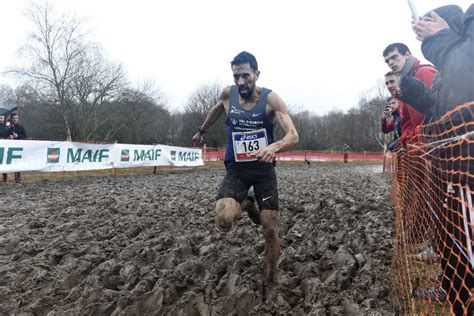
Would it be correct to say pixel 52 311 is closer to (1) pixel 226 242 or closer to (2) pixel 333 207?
(1) pixel 226 242

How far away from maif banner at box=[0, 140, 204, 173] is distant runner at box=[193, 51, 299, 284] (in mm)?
9332

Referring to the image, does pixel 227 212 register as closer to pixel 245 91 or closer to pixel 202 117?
pixel 245 91

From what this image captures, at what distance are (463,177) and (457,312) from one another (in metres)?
0.92

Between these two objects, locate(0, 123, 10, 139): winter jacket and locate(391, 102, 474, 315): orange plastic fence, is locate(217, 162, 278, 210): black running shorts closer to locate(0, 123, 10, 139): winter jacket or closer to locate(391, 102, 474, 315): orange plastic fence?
locate(391, 102, 474, 315): orange plastic fence

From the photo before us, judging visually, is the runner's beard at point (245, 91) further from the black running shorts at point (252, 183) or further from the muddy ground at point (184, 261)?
the muddy ground at point (184, 261)

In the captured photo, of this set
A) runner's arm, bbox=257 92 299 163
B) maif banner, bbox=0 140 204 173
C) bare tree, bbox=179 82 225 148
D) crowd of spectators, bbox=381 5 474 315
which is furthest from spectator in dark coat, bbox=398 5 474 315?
bare tree, bbox=179 82 225 148

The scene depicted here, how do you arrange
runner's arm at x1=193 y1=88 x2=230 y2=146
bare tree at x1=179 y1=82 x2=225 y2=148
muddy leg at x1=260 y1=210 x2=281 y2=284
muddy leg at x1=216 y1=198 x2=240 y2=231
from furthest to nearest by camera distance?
bare tree at x1=179 y1=82 x2=225 y2=148 < runner's arm at x1=193 y1=88 x2=230 y2=146 < muddy leg at x1=260 y1=210 x2=281 y2=284 < muddy leg at x1=216 y1=198 x2=240 y2=231

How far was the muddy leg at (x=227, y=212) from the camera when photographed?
3.56 m

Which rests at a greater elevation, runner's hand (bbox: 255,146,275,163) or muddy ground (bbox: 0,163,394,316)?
runner's hand (bbox: 255,146,275,163)

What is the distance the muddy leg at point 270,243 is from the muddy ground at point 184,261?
18 centimetres

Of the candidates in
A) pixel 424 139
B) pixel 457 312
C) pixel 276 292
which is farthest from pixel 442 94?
pixel 276 292

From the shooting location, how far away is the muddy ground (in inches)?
123

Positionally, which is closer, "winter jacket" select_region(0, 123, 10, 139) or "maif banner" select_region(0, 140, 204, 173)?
"maif banner" select_region(0, 140, 204, 173)

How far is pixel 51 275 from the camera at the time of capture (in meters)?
3.65
